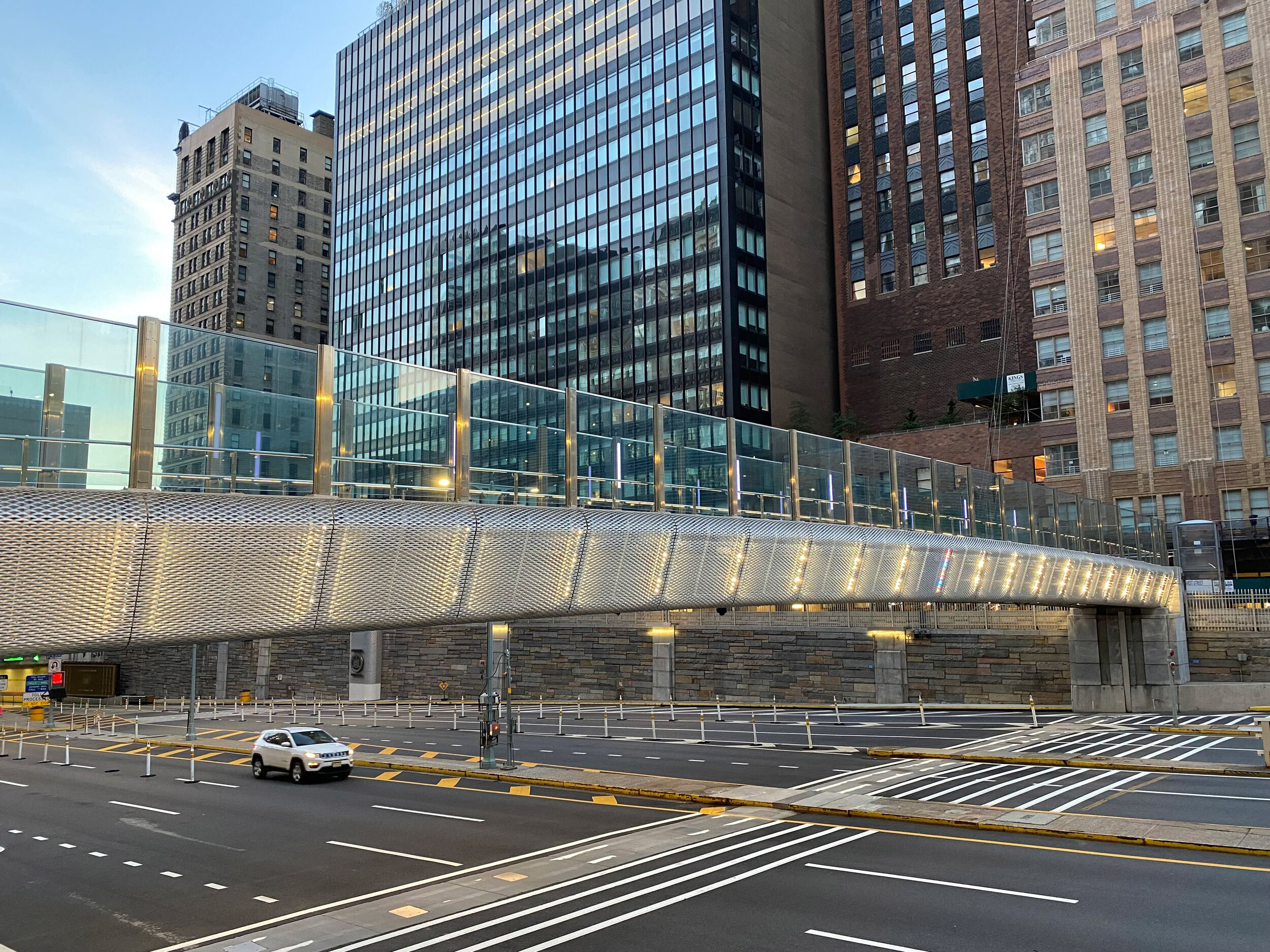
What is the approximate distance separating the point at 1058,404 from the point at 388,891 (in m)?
60.9

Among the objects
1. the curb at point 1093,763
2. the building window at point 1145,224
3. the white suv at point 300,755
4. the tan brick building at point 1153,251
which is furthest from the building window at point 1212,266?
the white suv at point 300,755

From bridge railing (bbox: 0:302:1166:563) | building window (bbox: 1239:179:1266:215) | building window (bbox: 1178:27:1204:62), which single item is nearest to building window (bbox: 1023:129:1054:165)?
building window (bbox: 1178:27:1204:62)

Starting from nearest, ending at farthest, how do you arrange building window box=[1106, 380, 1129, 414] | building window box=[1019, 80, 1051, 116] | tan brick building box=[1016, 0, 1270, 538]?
tan brick building box=[1016, 0, 1270, 538], building window box=[1106, 380, 1129, 414], building window box=[1019, 80, 1051, 116]

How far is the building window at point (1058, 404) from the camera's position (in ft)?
208

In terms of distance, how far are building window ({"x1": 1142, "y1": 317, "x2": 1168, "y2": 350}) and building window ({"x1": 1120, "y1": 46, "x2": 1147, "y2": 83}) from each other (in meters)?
16.5

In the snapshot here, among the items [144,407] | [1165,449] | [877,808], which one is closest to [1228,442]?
[1165,449]

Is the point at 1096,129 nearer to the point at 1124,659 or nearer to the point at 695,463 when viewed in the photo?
the point at 1124,659

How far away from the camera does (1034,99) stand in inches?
2630

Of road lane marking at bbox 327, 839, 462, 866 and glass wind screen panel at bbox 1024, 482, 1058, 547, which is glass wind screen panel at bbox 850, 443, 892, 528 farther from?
road lane marking at bbox 327, 839, 462, 866

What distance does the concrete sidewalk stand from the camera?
53.4ft

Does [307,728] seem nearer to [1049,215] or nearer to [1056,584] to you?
[1056,584]

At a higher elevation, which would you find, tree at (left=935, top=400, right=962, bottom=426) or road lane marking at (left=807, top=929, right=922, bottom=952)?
tree at (left=935, top=400, right=962, bottom=426)

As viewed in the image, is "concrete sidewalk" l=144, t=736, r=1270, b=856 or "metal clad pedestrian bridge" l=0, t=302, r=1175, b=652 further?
"concrete sidewalk" l=144, t=736, r=1270, b=856

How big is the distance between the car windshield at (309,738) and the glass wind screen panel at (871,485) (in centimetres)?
1617
